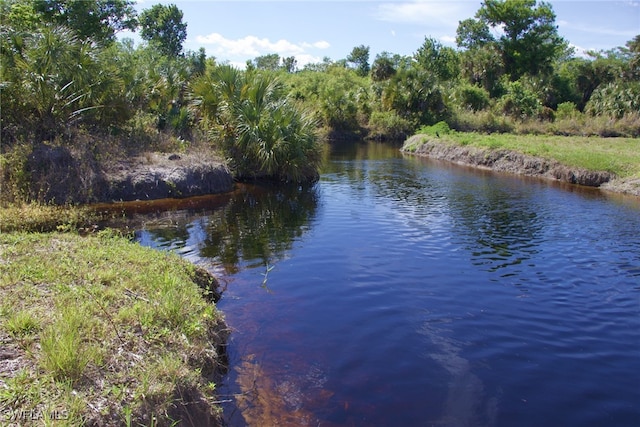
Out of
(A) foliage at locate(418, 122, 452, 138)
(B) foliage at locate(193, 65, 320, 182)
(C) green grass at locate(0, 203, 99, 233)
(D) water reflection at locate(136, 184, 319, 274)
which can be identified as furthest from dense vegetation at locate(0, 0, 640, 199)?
(A) foliage at locate(418, 122, 452, 138)

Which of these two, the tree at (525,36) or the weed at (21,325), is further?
the tree at (525,36)

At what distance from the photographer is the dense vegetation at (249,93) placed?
15820mm

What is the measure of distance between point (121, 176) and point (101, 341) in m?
12.6

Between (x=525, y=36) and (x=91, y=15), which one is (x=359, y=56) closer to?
(x=525, y=36)

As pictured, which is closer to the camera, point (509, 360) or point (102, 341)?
point (102, 341)

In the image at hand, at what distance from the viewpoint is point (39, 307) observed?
508 centimetres

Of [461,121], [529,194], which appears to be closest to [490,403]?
[529,194]

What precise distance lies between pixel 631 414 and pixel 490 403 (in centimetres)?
167

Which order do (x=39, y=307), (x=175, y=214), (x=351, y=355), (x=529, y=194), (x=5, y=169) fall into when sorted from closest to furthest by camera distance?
(x=39, y=307), (x=351, y=355), (x=5, y=169), (x=175, y=214), (x=529, y=194)

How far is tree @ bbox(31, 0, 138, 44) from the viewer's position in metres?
37.8

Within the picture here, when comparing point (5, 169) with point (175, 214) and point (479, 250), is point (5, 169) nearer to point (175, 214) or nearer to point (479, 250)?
point (175, 214)

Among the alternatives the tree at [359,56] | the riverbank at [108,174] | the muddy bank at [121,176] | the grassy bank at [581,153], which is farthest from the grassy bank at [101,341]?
the tree at [359,56]

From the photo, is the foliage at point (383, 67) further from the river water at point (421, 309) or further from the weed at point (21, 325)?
the weed at point (21, 325)

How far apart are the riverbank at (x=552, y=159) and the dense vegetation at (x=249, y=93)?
10306mm
